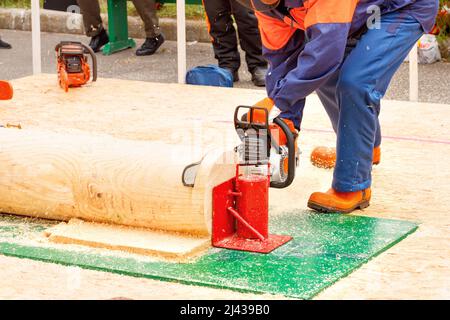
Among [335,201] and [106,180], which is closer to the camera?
[106,180]

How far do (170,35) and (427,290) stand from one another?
7280mm

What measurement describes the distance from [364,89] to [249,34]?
368 cm

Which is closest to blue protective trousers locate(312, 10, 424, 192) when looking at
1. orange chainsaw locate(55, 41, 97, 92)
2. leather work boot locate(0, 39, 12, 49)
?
orange chainsaw locate(55, 41, 97, 92)

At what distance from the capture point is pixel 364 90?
4.31 m

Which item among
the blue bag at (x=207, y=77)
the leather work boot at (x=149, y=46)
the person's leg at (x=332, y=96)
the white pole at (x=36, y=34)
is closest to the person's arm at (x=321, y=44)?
the person's leg at (x=332, y=96)

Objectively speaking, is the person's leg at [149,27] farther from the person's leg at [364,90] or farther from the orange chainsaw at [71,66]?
the person's leg at [364,90]

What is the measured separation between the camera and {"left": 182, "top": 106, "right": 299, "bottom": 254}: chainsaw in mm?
3945

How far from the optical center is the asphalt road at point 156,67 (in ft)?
27.0

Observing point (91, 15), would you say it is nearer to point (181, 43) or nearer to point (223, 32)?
point (223, 32)

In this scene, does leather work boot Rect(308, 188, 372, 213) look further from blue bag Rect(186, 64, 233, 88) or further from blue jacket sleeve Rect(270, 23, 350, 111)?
blue bag Rect(186, 64, 233, 88)

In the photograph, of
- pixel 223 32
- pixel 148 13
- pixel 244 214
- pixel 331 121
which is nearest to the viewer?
pixel 244 214

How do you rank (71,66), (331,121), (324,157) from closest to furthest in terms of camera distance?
(331,121) < (324,157) < (71,66)

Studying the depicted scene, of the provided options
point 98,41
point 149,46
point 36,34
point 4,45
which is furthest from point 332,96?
point 4,45
